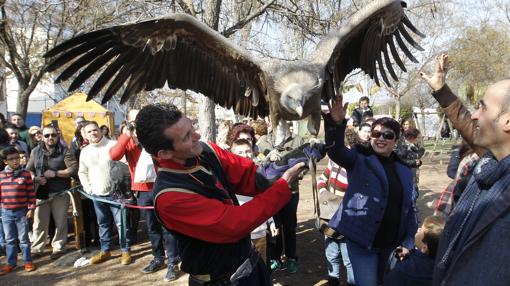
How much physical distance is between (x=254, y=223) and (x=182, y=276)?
3.38 m

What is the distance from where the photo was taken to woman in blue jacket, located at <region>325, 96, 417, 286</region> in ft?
9.61

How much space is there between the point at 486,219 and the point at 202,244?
4.02 ft

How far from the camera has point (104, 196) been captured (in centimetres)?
538

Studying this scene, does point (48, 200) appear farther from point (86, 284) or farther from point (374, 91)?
point (374, 91)

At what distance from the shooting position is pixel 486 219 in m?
1.51

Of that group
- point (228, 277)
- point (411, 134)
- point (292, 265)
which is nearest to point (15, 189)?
point (292, 265)

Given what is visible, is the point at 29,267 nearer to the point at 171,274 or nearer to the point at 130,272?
the point at 130,272

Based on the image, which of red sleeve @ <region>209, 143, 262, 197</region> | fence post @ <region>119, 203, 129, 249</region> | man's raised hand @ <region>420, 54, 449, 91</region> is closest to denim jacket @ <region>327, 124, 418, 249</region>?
man's raised hand @ <region>420, 54, 449, 91</region>

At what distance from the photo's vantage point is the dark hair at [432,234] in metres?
2.40

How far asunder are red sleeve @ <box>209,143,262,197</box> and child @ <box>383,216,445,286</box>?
1.04 m

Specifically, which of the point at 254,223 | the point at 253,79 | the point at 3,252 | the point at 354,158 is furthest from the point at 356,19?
the point at 3,252

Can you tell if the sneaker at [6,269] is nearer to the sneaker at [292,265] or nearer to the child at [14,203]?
the child at [14,203]

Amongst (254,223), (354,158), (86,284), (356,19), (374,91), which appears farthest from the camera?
(374,91)

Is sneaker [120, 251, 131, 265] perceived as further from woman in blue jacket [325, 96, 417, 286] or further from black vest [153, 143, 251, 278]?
black vest [153, 143, 251, 278]
